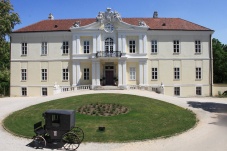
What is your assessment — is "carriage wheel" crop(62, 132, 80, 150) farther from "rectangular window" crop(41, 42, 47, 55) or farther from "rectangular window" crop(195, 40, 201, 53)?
"rectangular window" crop(195, 40, 201, 53)

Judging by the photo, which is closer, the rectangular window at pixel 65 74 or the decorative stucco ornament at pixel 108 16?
the decorative stucco ornament at pixel 108 16

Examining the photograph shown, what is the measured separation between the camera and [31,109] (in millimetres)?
19453

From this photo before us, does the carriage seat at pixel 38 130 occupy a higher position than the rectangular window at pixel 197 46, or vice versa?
the rectangular window at pixel 197 46

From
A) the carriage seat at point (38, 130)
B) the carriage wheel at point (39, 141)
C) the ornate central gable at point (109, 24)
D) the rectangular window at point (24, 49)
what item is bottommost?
the carriage wheel at point (39, 141)

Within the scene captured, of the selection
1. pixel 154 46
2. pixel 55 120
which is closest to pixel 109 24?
pixel 154 46

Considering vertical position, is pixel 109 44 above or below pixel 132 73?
above

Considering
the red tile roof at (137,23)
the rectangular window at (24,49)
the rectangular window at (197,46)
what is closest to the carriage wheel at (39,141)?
the red tile roof at (137,23)

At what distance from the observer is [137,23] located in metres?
37.6

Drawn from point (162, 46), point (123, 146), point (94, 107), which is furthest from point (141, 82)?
point (123, 146)

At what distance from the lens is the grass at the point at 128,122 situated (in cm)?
1253

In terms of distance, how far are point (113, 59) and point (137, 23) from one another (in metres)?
8.23

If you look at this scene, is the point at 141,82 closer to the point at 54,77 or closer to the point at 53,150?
the point at 54,77

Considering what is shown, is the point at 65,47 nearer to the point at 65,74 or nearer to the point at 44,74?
the point at 65,74

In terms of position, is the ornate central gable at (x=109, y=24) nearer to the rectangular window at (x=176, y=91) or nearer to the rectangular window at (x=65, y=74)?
the rectangular window at (x=65, y=74)
